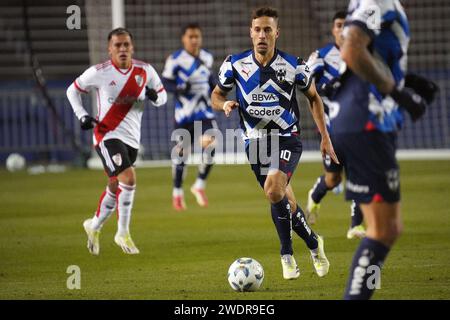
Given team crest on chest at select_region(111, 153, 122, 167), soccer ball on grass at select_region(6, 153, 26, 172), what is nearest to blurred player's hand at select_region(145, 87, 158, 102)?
team crest on chest at select_region(111, 153, 122, 167)

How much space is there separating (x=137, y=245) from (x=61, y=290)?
8.62 feet

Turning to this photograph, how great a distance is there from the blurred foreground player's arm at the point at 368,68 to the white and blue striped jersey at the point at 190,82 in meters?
8.85

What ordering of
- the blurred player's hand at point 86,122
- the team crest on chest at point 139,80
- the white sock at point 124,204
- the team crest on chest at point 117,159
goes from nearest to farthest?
the blurred player's hand at point 86,122
the team crest on chest at point 117,159
the white sock at point 124,204
the team crest on chest at point 139,80

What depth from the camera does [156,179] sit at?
1756 centimetres

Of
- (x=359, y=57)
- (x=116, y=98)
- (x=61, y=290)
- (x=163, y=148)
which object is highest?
(x=359, y=57)

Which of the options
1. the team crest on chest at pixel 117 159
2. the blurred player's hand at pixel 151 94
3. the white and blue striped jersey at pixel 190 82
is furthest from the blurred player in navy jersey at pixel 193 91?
the team crest on chest at pixel 117 159

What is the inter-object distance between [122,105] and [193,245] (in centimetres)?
161

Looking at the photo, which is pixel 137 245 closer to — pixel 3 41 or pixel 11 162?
pixel 11 162

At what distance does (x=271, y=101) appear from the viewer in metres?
7.87

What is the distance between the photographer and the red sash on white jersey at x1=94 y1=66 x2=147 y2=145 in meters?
9.52

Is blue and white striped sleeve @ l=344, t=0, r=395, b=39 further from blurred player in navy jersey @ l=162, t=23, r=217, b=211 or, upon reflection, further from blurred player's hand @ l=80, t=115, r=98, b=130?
blurred player in navy jersey @ l=162, t=23, r=217, b=211

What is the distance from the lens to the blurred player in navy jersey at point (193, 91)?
13867 millimetres

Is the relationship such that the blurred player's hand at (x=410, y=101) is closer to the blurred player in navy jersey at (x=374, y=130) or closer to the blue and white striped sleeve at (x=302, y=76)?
the blurred player in navy jersey at (x=374, y=130)
